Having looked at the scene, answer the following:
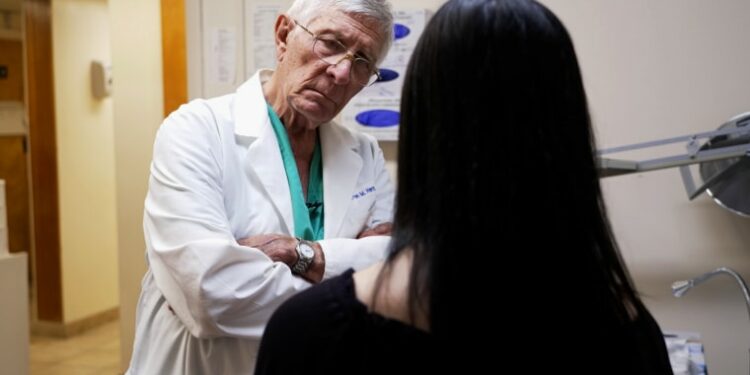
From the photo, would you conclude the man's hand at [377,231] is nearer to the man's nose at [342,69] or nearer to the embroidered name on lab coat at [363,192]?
the embroidered name on lab coat at [363,192]

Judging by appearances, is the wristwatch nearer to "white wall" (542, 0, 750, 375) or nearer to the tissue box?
the tissue box

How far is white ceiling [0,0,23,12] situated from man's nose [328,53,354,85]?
5.32 meters

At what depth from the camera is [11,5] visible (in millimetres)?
6020

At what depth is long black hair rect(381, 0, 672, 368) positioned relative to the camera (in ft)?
2.36

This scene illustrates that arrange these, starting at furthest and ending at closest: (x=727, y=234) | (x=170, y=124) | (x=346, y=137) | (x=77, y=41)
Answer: (x=77, y=41) < (x=727, y=234) < (x=346, y=137) < (x=170, y=124)

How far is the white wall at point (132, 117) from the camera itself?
3.37 m

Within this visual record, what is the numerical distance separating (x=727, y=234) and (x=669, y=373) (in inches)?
64.9

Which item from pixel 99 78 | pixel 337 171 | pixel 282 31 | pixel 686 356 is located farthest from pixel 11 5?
pixel 686 356

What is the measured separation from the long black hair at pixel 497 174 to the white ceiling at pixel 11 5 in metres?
6.00

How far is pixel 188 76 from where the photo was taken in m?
2.95

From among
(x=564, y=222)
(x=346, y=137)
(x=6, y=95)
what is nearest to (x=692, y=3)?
(x=346, y=137)

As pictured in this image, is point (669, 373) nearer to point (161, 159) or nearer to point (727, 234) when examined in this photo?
point (161, 159)

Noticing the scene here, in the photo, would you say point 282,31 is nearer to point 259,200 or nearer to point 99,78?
point 259,200

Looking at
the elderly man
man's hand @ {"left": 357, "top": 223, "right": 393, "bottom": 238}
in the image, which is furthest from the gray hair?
man's hand @ {"left": 357, "top": 223, "right": 393, "bottom": 238}
